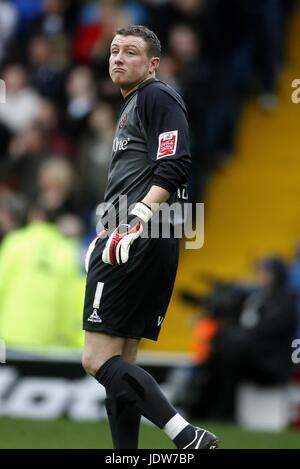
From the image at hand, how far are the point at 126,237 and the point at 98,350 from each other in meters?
0.61

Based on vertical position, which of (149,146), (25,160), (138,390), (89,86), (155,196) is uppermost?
(89,86)

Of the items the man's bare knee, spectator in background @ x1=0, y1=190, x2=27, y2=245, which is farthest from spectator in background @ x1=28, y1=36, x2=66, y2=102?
the man's bare knee

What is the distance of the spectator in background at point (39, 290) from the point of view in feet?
37.7

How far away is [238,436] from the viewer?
981 cm

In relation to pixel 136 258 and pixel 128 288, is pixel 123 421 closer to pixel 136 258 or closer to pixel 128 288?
pixel 128 288

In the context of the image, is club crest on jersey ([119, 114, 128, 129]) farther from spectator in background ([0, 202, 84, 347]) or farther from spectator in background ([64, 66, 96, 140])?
spectator in background ([64, 66, 96, 140])

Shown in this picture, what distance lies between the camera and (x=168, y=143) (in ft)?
21.2

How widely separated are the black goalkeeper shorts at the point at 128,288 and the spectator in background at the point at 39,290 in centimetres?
489

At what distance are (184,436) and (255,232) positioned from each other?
8.54 meters

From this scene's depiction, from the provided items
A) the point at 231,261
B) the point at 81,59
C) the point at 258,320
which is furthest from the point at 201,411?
the point at 81,59

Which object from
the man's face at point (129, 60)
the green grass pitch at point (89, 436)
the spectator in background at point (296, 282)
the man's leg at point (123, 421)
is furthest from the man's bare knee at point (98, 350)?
the spectator in background at point (296, 282)

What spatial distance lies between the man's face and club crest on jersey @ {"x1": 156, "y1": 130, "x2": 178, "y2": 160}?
416mm

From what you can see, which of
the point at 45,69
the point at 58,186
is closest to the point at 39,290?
the point at 58,186

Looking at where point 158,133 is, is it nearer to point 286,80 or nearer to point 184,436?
point 184,436
